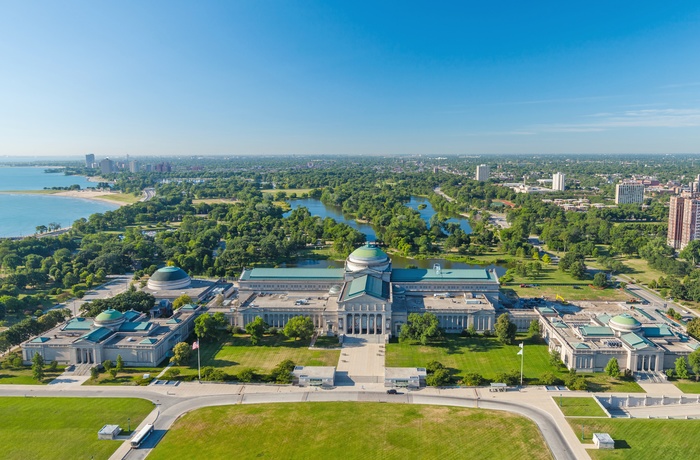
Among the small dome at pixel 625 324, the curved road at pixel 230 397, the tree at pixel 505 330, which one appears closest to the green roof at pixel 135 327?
the curved road at pixel 230 397

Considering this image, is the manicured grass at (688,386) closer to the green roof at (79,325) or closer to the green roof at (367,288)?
the green roof at (367,288)

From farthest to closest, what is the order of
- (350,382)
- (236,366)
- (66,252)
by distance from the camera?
(66,252), (236,366), (350,382)

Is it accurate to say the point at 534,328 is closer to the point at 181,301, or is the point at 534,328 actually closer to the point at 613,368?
the point at 613,368

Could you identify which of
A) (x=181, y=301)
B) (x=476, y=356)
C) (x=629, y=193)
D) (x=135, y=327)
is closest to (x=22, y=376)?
(x=135, y=327)

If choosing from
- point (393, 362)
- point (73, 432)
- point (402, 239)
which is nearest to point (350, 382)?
point (393, 362)

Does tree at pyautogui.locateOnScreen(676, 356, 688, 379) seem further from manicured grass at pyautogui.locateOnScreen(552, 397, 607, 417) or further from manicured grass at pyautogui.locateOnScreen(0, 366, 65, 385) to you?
manicured grass at pyautogui.locateOnScreen(0, 366, 65, 385)

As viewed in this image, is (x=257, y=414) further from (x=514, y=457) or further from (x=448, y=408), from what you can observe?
(x=514, y=457)
